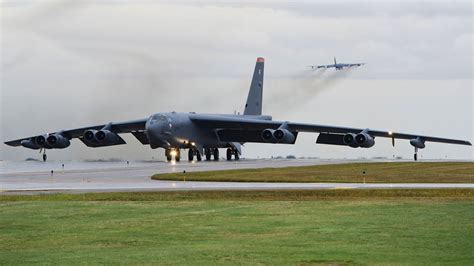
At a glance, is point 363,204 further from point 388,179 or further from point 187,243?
point 388,179

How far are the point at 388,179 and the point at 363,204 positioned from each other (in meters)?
19.2

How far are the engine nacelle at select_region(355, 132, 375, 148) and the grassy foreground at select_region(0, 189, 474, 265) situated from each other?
143 ft

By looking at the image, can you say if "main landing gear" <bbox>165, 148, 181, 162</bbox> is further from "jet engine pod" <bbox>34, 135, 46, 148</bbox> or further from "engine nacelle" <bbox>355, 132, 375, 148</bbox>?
"engine nacelle" <bbox>355, 132, 375, 148</bbox>

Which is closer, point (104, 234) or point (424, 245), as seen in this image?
point (424, 245)

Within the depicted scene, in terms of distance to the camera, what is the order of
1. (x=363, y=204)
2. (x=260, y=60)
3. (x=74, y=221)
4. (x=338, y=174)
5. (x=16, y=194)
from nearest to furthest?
(x=74, y=221)
(x=363, y=204)
(x=16, y=194)
(x=338, y=174)
(x=260, y=60)

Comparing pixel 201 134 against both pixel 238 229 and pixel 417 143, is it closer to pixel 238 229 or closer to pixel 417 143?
pixel 417 143

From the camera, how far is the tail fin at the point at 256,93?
96.0 m

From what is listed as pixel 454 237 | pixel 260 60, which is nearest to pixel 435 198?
pixel 454 237

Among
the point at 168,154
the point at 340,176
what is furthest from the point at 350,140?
the point at 340,176

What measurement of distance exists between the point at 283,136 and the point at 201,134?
833 centimetres

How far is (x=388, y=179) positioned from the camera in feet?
160

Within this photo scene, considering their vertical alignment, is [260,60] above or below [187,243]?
above

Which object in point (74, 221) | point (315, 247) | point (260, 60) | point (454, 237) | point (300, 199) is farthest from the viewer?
point (260, 60)

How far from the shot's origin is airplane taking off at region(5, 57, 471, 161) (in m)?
78.4
